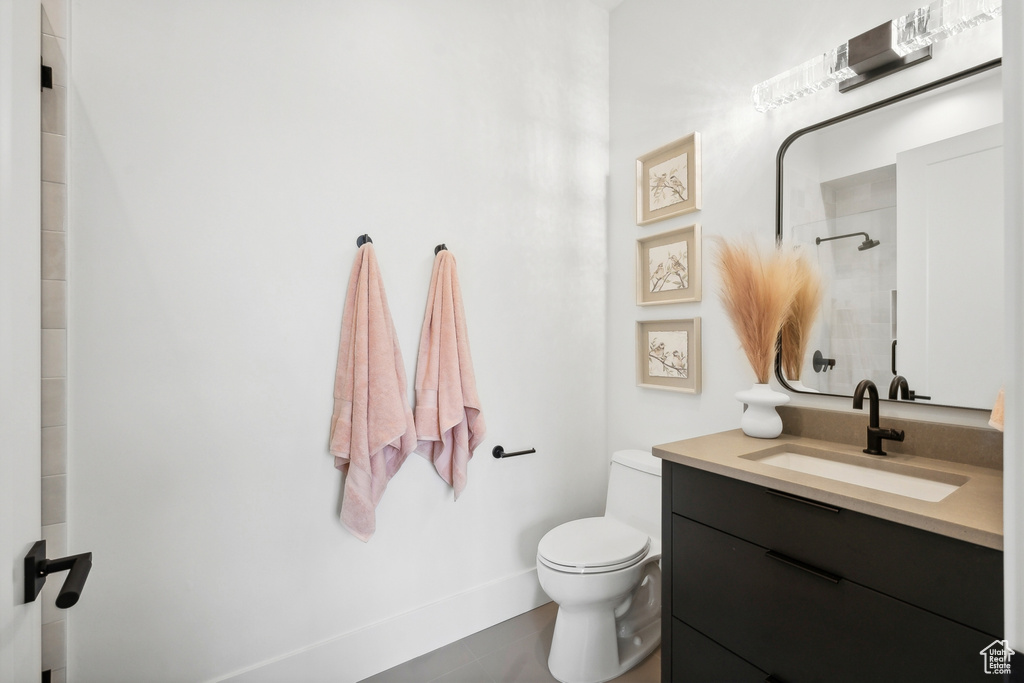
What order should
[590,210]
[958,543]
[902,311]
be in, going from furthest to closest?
[590,210] < [902,311] < [958,543]

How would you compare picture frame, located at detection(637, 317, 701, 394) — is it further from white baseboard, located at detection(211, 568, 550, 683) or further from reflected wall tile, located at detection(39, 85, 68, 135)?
reflected wall tile, located at detection(39, 85, 68, 135)

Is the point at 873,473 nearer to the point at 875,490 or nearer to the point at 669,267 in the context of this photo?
the point at 875,490

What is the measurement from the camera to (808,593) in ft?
3.32

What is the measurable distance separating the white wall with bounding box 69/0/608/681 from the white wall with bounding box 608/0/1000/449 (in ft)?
1.01

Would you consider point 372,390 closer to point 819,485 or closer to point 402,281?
point 402,281

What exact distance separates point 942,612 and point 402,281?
1.64 metres

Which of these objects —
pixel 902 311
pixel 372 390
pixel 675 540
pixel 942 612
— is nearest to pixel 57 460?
pixel 372 390

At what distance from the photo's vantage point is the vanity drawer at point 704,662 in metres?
1.13

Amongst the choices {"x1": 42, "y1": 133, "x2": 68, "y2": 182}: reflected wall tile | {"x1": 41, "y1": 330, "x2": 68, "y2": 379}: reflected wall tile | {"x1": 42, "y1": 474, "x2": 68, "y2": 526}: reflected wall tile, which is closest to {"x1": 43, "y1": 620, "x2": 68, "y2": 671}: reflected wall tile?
{"x1": 42, "y1": 474, "x2": 68, "y2": 526}: reflected wall tile

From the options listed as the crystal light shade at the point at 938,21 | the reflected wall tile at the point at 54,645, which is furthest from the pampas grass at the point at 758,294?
the reflected wall tile at the point at 54,645

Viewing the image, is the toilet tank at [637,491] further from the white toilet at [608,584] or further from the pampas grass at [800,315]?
the pampas grass at [800,315]

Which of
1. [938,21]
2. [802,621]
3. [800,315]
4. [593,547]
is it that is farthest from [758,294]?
[593,547]

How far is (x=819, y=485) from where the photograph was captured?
100 cm

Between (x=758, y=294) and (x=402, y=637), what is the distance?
5.75 ft
